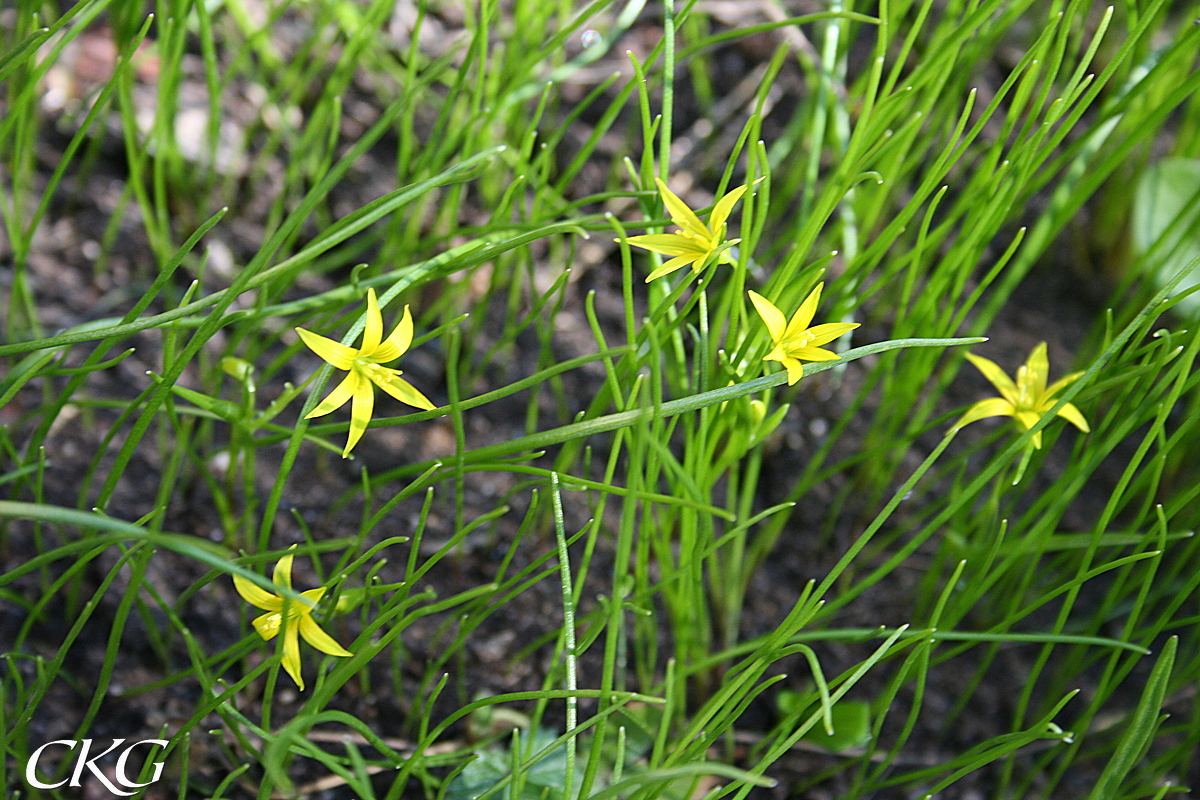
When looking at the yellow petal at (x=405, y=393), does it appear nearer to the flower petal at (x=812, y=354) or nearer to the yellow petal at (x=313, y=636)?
the yellow petal at (x=313, y=636)

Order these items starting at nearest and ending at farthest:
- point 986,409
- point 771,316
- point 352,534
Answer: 1. point 771,316
2. point 986,409
3. point 352,534

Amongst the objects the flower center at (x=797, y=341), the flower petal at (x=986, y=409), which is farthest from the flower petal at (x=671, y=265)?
the flower petal at (x=986, y=409)

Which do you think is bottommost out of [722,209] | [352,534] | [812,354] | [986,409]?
[352,534]

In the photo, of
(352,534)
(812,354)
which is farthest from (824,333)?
(352,534)

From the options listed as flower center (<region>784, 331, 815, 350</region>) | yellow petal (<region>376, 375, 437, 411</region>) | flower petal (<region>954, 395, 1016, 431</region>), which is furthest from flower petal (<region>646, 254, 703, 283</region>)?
flower petal (<region>954, 395, 1016, 431</region>)

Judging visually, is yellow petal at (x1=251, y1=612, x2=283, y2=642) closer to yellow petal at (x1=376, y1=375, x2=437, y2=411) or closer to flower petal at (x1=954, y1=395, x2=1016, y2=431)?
yellow petal at (x1=376, y1=375, x2=437, y2=411)

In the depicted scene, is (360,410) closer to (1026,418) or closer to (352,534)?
(352,534)
